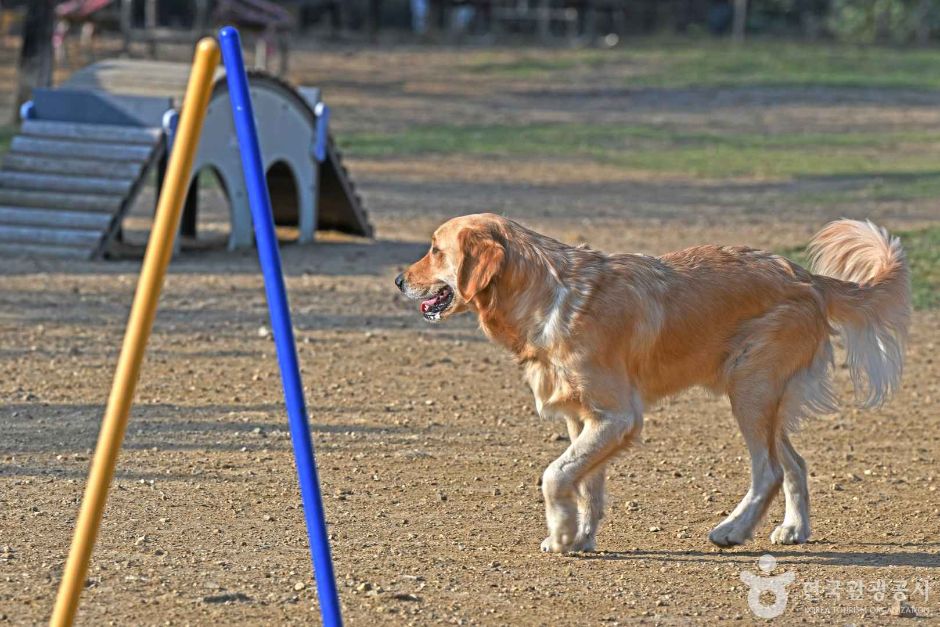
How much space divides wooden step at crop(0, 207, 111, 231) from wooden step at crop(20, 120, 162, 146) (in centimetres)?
64

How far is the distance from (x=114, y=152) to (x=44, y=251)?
995 millimetres

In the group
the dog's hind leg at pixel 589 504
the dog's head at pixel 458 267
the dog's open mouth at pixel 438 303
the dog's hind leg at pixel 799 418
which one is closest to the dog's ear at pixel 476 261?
the dog's head at pixel 458 267

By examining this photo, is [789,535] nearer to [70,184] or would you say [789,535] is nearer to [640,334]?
[640,334]

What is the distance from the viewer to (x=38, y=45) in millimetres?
19328

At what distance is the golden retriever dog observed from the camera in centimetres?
529

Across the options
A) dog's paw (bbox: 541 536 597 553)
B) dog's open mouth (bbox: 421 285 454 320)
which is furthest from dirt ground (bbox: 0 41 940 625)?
dog's open mouth (bbox: 421 285 454 320)

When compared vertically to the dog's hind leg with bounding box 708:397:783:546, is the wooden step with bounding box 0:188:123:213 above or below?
above

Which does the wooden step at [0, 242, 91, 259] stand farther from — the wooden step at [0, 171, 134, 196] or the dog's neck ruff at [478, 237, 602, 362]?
the dog's neck ruff at [478, 237, 602, 362]

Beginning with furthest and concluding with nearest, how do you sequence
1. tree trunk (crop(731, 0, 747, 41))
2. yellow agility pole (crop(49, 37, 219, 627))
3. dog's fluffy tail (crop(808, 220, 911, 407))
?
tree trunk (crop(731, 0, 747, 41)), dog's fluffy tail (crop(808, 220, 911, 407)), yellow agility pole (crop(49, 37, 219, 627))

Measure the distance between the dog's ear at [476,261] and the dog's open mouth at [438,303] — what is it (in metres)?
0.15

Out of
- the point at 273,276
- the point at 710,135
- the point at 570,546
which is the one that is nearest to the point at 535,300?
the point at 570,546

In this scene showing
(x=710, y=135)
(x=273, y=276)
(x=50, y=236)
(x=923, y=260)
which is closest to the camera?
(x=273, y=276)

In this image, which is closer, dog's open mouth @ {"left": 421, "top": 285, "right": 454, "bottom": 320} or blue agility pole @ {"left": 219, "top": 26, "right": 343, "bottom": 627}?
blue agility pole @ {"left": 219, "top": 26, "right": 343, "bottom": 627}

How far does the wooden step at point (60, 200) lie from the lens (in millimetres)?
11445
